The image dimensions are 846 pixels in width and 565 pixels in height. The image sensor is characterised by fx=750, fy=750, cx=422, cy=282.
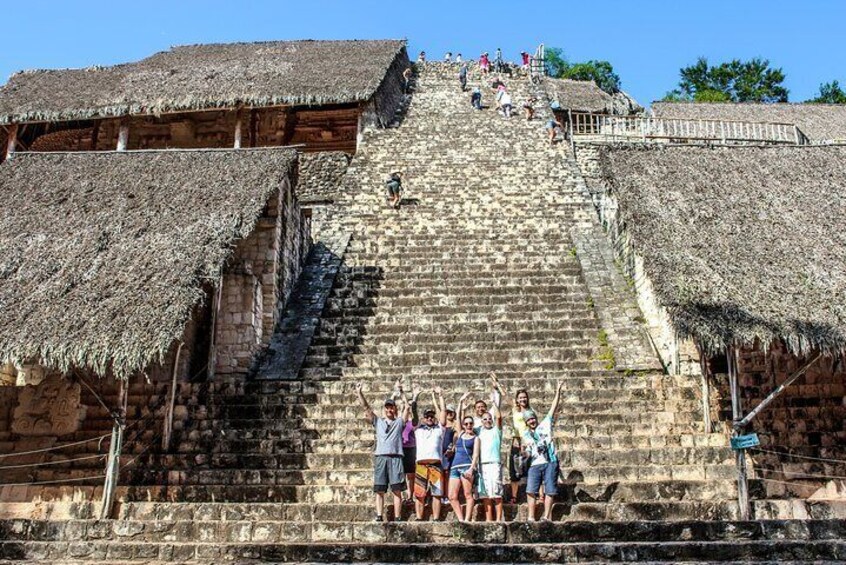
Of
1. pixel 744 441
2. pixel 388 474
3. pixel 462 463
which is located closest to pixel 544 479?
pixel 462 463

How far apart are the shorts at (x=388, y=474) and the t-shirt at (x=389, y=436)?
1.8 inches

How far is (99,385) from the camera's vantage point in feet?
27.0

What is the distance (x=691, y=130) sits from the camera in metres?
16.8

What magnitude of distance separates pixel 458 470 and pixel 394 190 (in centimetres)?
798

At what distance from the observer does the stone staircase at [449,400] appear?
209 inches

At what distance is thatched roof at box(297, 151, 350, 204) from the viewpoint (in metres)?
15.1

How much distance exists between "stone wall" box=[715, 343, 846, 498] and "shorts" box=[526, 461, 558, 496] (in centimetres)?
230

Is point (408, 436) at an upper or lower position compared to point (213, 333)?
lower

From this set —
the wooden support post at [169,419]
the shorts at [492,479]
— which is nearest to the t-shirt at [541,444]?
the shorts at [492,479]

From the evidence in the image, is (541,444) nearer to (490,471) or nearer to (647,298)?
(490,471)

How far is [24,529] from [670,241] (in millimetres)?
6842

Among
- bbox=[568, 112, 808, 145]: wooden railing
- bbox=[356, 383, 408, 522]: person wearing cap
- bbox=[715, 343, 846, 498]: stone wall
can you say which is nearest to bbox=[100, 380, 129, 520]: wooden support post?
bbox=[356, 383, 408, 522]: person wearing cap

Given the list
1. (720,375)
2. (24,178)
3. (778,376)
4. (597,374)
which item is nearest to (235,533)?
(597,374)

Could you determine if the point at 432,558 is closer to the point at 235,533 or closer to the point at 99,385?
the point at 235,533
